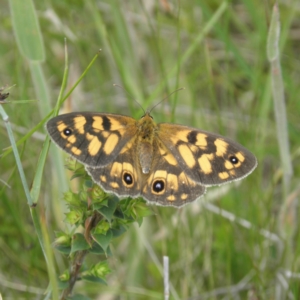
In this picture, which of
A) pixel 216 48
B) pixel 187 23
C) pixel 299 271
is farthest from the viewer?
pixel 216 48

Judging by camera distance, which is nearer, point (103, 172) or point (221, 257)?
point (103, 172)

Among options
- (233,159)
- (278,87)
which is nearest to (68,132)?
(233,159)

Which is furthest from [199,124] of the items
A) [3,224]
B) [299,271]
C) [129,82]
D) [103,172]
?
[103,172]

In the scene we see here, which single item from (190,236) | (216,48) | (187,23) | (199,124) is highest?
(187,23)

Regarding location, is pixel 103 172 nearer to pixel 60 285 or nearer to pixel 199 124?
pixel 60 285

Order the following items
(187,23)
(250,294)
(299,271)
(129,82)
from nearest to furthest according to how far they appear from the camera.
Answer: (250,294) → (299,271) → (129,82) → (187,23)

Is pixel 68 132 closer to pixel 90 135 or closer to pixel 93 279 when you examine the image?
pixel 90 135

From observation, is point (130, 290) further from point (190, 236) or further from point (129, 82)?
point (129, 82)

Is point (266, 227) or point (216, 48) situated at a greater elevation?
point (216, 48)
